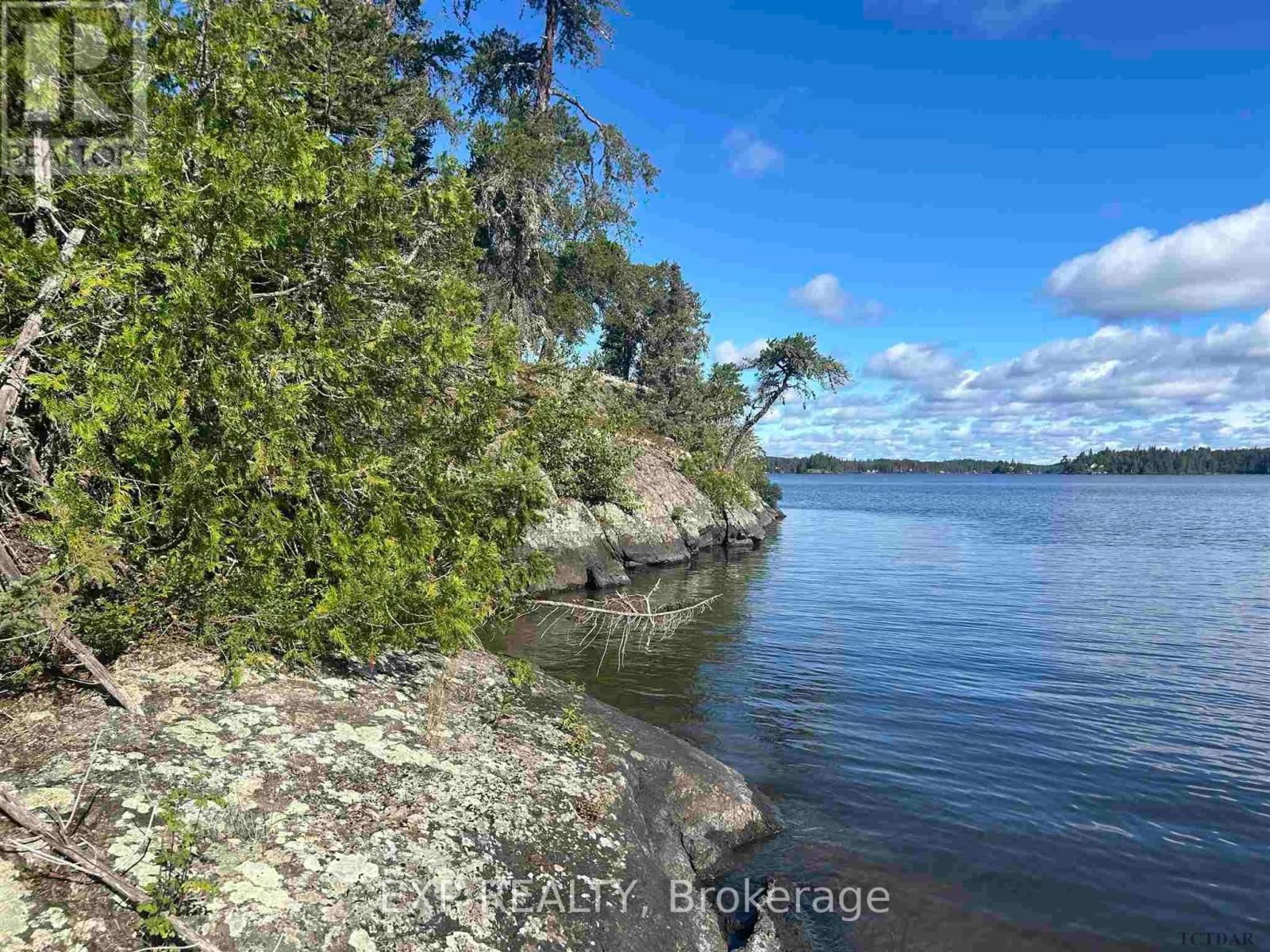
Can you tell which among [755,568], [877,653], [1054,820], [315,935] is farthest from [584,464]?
[315,935]

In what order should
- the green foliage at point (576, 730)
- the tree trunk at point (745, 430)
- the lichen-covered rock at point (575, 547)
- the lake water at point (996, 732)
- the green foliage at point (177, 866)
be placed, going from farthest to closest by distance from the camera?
the tree trunk at point (745, 430) < the lichen-covered rock at point (575, 547) < the lake water at point (996, 732) < the green foliage at point (576, 730) < the green foliage at point (177, 866)

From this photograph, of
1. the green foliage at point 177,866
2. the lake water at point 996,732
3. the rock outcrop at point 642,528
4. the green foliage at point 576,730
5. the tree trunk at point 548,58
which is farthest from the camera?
the tree trunk at point 548,58

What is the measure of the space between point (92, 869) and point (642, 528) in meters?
26.6

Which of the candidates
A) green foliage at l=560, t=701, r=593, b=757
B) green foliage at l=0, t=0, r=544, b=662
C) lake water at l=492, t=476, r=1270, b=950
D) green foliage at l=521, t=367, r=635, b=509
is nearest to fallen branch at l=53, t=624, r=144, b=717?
green foliage at l=0, t=0, r=544, b=662

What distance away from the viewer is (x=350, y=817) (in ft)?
15.1

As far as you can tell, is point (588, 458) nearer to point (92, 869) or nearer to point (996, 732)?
point (996, 732)

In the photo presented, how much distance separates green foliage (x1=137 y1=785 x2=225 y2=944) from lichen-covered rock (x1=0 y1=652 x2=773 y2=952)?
2 centimetres

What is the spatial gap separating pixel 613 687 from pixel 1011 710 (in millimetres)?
7312

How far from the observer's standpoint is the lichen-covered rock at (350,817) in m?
3.71

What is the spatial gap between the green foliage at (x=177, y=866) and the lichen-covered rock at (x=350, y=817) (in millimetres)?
24

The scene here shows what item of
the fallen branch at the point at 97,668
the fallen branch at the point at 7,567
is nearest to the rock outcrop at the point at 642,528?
the fallen branch at the point at 97,668

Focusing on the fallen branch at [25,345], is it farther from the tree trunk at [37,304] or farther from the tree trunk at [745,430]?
the tree trunk at [745,430]

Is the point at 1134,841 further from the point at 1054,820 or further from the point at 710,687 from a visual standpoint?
the point at 710,687

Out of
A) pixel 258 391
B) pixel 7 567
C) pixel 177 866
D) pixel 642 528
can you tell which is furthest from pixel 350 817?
pixel 642 528
